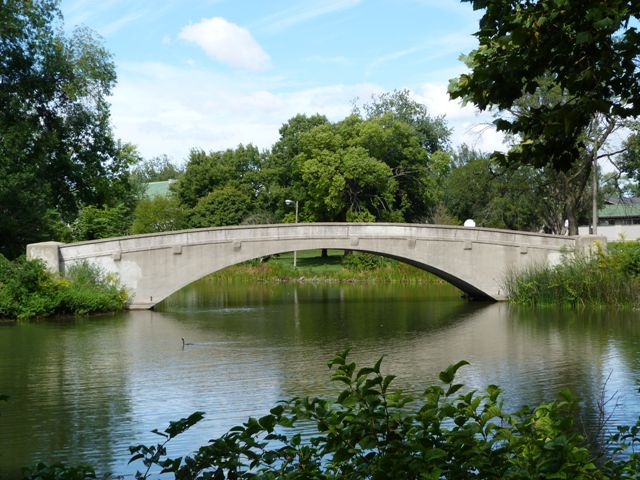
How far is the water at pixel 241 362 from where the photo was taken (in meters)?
9.34

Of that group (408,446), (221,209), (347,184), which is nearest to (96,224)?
(221,209)

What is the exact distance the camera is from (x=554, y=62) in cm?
539

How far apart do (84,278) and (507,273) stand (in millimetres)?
12462

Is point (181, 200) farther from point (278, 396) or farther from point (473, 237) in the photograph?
point (278, 396)

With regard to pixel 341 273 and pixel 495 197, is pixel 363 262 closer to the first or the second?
pixel 341 273

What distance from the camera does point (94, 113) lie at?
84.5 feet

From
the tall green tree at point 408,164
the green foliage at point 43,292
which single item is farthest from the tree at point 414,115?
the green foliage at point 43,292

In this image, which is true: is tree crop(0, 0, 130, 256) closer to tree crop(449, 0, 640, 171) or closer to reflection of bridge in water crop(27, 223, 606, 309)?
reflection of bridge in water crop(27, 223, 606, 309)

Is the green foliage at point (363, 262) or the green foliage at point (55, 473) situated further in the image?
the green foliage at point (363, 262)

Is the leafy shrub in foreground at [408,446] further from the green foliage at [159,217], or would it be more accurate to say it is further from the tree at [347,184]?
the green foliage at [159,217]

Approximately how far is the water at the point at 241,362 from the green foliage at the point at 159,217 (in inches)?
1039

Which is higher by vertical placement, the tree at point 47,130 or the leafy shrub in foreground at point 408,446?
the tree at point 47,130

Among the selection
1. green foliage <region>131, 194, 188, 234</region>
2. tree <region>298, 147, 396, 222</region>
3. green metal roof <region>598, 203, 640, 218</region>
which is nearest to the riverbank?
tree <region>298, 147, 396, 222</region>

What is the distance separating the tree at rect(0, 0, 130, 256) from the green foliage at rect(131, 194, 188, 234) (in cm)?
2250
